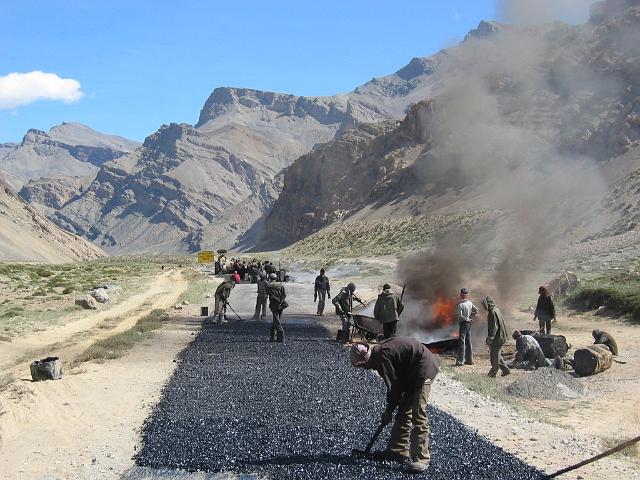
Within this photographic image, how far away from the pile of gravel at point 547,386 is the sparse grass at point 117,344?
9809 millimetres

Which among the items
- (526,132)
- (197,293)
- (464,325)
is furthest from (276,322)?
(526,132)

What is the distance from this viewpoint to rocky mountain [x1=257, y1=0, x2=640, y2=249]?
50.7 meters

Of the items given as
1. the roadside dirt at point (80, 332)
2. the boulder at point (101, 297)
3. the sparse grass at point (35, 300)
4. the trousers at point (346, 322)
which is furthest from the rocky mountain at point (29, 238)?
the trousers at point (346, 322)

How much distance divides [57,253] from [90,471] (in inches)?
4499

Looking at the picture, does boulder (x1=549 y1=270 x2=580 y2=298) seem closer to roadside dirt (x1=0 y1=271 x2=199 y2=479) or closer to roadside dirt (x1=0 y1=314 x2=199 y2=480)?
roadside dirt (x1=0 y1=271 x2=199 y2=479)

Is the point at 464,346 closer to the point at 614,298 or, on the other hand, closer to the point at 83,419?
the point at 83,419

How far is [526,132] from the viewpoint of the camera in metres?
79.4

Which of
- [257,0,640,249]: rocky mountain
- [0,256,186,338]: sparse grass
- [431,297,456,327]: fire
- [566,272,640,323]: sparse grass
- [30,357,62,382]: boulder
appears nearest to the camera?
[30,357,62,382]: boulder

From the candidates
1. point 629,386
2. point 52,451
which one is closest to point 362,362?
point 52,451

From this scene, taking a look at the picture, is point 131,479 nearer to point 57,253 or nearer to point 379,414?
point 379,414

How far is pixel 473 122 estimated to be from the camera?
62.5 meters

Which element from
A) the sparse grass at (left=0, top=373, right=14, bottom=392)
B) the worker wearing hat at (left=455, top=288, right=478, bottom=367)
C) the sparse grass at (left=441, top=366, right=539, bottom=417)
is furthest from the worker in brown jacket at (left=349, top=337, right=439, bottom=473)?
the sparse grass at (left=0, top=373, right=14, bottom=392)

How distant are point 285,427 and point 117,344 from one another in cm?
1035

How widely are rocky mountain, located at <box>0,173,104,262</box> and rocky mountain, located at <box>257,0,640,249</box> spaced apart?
53165 millimetres
